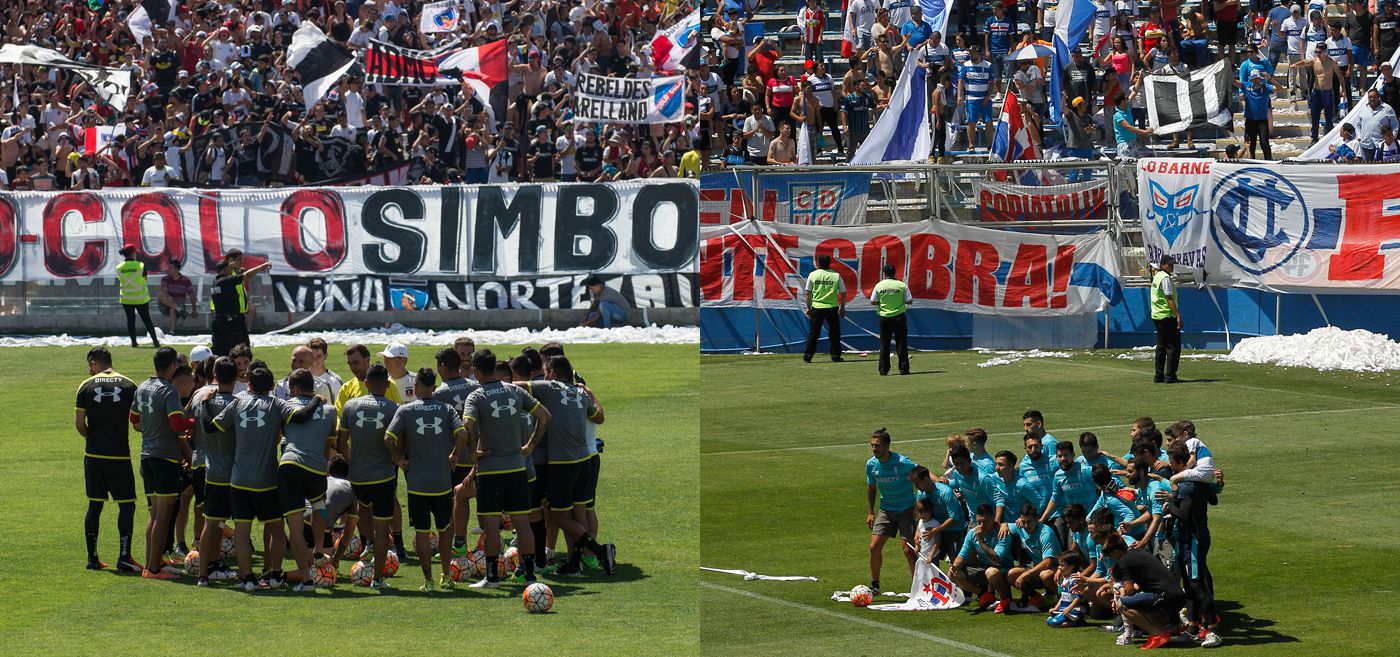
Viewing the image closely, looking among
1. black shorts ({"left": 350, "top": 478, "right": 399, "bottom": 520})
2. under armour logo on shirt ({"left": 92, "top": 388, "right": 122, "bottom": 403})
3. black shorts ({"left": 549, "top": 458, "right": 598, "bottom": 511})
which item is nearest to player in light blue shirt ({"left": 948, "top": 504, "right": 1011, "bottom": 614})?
black shorts ({"left": 549, "top": 458, "right": 598, "bottom": 511})

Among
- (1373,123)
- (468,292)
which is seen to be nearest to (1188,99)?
(1373,123)

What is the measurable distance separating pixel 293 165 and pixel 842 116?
1160cm

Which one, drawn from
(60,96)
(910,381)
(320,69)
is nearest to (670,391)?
(910,381)

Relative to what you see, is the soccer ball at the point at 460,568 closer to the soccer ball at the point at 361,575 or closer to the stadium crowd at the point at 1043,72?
the soccer ball at the point at 361,575

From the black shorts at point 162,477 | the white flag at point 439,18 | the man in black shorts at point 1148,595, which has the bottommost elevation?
the man in black shorts at point 1148,595

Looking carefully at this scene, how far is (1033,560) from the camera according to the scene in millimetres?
12828

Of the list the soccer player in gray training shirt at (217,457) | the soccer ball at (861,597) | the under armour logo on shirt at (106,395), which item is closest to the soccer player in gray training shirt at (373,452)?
the soccer player in gray training shirt at (217,457)

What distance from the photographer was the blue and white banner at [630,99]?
32.5 metres

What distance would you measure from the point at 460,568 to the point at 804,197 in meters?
16.8

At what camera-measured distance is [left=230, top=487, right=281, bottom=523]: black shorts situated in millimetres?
12422

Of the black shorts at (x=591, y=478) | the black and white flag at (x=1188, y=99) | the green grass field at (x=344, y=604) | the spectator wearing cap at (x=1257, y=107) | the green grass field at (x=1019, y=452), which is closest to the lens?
the green grass field at (x=344, y=604)

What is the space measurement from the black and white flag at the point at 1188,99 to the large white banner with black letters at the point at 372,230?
8.92m

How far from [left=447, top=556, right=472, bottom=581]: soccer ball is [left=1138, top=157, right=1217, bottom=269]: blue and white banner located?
1703 cm

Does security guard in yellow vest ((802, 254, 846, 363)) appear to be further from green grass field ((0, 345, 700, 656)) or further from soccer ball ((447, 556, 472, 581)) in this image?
soccer ball ((447, 556, 472, 581))
